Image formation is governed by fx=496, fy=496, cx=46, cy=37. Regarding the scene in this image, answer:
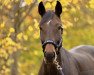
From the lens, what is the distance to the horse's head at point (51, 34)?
331 inches

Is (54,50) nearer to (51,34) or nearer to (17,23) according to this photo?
(51,34)

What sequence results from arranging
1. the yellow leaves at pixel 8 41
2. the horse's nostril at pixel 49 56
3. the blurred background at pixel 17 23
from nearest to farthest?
the horse's nostril at pixel 49 56 → the blurred background at pixel 17 23 → the yellow leaves at pixel 8 41

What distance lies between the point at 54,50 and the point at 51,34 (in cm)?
34

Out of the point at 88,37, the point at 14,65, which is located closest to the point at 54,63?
the point at 14,65

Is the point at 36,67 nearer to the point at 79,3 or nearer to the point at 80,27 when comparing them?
the point at 80,27

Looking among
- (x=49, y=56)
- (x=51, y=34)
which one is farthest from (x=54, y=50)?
(x=51, y=34)

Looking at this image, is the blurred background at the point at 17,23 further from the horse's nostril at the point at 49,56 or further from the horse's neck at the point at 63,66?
the horse's nostril at the point at 49,56

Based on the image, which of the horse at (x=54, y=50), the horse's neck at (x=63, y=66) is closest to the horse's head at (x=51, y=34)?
the horse at (x=54, y=50)

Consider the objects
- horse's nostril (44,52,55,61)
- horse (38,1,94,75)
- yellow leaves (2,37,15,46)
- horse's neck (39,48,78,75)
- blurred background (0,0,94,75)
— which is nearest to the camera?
horse's nostril (44,52,55,61)

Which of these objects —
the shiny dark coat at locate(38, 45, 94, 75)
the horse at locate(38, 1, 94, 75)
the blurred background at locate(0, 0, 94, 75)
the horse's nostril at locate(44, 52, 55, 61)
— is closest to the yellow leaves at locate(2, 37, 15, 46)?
the blurred background at locate(0, 0, 94, 75)

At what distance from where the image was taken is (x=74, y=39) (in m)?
29.3

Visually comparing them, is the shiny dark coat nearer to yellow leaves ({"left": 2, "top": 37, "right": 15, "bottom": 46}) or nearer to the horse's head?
the horse's head

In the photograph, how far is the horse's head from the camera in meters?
8.40

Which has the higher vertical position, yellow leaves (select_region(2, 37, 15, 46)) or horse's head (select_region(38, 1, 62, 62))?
horse's head (select_region(38, 1, 62, 62))
